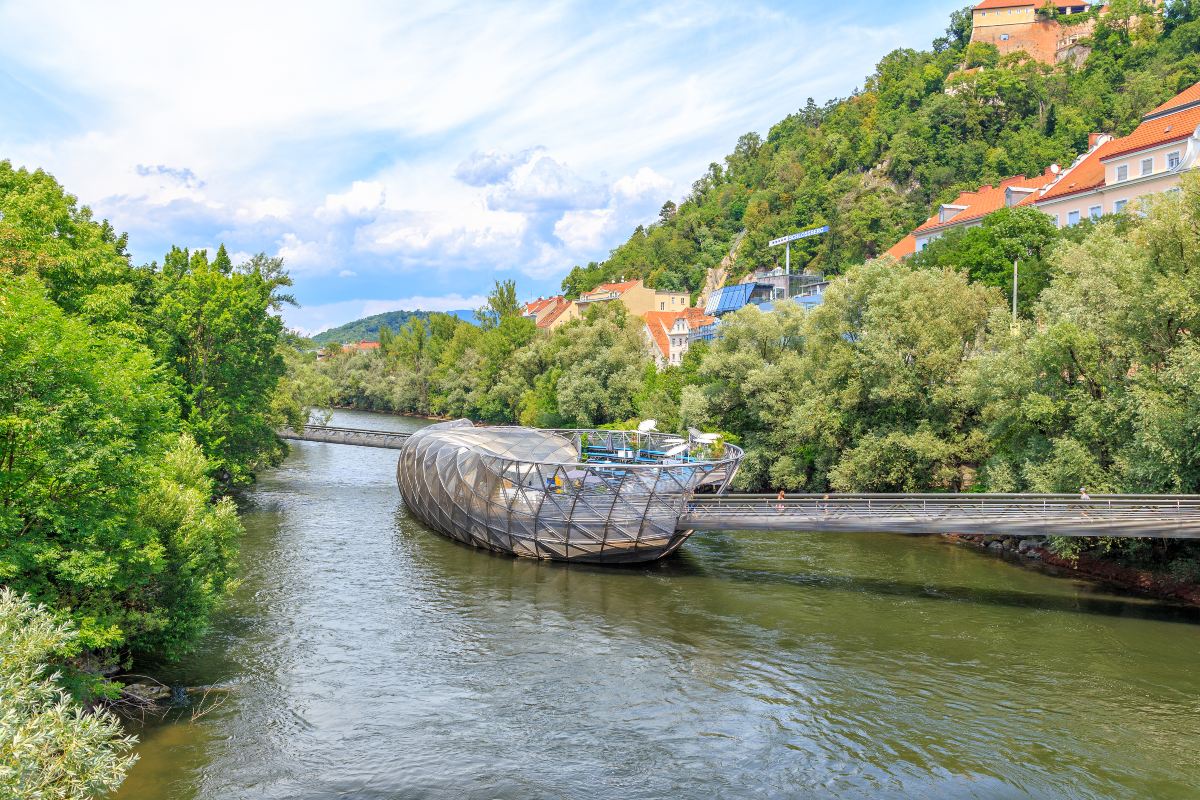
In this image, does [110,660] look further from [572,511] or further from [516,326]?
[516,326]

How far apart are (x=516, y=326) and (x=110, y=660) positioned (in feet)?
264

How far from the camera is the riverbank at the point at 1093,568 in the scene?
26.2 metres

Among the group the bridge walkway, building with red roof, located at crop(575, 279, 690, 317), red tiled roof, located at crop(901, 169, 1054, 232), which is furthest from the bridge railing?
building with red roof, located at crop(575, 279, 690, 317)

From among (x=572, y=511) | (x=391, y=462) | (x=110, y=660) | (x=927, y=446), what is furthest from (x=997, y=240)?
(x=110, y=660)

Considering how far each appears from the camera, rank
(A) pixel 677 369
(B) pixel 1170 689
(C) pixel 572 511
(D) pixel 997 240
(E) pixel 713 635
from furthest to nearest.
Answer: (A) pixel 677 369
(D) pixel 997 240
(C) pixel 572 511
(E) pixel 713 635
(B) pixel 1170 689

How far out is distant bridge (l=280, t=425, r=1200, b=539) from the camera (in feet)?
80.6

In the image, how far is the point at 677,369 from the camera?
64375 mm

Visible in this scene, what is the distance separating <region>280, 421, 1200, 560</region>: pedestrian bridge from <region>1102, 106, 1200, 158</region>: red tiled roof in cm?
3557

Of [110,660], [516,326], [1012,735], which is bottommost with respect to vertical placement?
[1012,735]

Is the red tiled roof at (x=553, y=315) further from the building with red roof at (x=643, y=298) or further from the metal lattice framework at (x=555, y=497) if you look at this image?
the metal lattice framework at (x=555, y=497)

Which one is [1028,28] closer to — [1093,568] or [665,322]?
[665,322]

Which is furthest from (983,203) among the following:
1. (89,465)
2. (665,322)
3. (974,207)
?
(89,465)

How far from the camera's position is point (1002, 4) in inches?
4914

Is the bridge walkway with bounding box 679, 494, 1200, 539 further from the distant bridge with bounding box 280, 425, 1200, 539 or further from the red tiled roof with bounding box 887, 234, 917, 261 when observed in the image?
the red tiled roof with bounding box 887, 234, 917, 261
